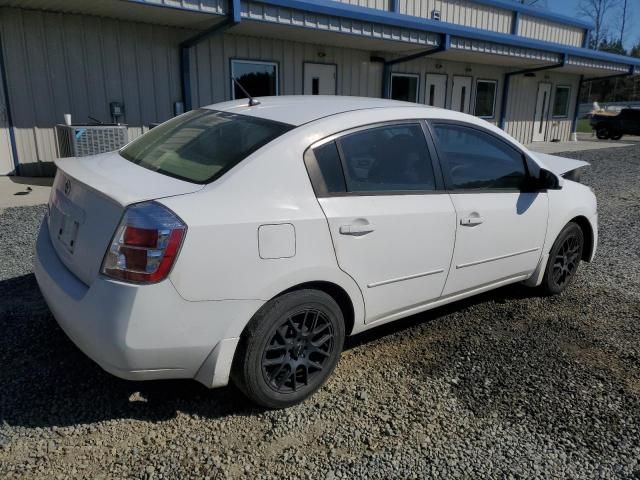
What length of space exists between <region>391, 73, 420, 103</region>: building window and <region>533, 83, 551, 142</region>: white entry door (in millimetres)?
7480

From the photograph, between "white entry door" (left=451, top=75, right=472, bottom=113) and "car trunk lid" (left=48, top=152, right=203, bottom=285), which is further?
"white entry door" (left=451, top=75, right=472, bottom=113)

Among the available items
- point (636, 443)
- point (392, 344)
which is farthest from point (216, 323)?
point (636, 443)

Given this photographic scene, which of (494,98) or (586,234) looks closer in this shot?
(586,234)

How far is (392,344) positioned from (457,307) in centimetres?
92

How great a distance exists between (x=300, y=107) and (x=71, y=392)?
210 cm

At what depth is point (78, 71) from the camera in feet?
30.9

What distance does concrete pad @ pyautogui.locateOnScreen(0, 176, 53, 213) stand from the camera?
24.1 ft

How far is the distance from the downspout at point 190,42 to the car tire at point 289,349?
767 centimetres

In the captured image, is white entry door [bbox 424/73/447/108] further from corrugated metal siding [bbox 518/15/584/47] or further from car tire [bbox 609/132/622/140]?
car tire [bbox 609/132/622/140]

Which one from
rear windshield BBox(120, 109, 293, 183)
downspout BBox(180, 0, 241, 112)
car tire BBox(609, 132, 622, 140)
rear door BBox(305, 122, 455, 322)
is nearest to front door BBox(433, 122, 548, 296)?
rear door BBox(305, 122, 455, 322)

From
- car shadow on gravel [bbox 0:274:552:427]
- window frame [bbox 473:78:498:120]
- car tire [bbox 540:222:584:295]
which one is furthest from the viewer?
window frame [bbox 473:78:498:120]

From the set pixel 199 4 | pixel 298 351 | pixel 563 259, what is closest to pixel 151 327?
pixel 298 351

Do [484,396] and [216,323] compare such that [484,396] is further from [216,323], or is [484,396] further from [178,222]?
[178,222]

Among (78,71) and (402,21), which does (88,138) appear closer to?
(78,71)
